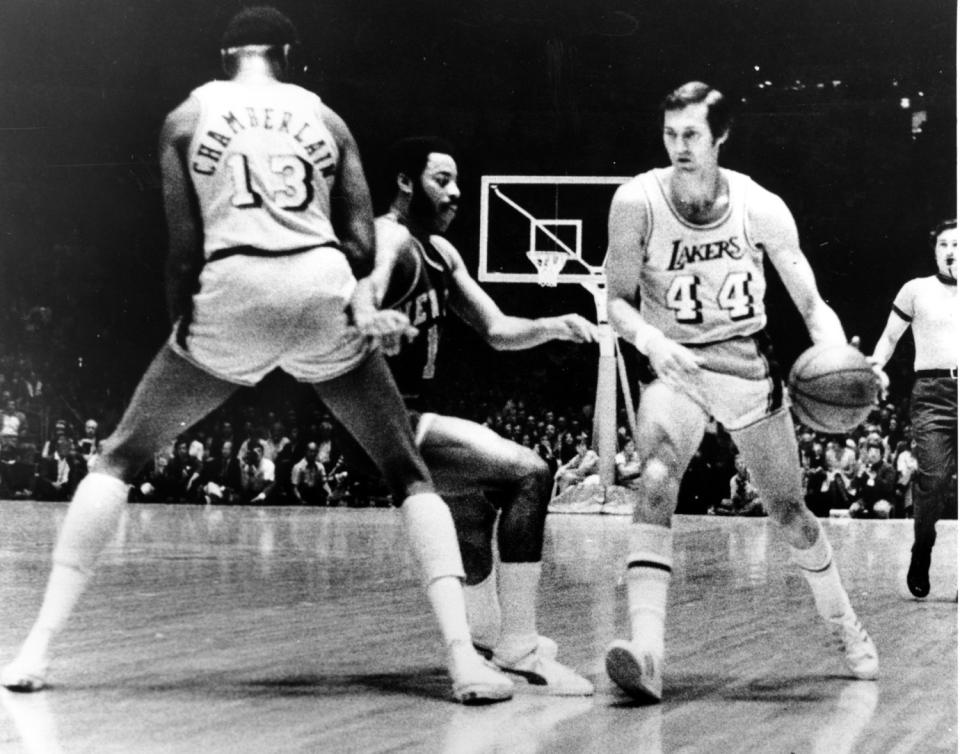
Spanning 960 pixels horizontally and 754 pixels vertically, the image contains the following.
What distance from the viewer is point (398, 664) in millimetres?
3729

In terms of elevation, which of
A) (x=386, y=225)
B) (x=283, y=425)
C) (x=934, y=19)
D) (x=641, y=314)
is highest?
(x=934, y=19)

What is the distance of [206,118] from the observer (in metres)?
3.49

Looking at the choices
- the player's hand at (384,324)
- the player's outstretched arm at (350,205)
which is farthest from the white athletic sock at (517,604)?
the player's outstretched arm at (350,205)

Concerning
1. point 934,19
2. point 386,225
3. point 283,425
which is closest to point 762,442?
point 386,225

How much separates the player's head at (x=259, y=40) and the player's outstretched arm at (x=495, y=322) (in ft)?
2.17

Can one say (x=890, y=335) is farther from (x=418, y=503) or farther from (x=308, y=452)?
(x=308, y=452)

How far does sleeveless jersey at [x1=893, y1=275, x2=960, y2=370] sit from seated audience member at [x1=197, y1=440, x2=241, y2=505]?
10.4 ft

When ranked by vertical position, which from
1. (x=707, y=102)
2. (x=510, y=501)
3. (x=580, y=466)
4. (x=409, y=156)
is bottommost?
(x=580, y=466)

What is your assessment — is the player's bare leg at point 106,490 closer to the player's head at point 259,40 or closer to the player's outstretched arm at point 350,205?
the player's outstretched arm at point 350,205

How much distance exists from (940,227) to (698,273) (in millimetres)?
1462

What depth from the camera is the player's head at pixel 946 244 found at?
4.66 m

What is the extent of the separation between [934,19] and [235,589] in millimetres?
3292

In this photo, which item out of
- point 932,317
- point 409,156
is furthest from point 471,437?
point 932,317

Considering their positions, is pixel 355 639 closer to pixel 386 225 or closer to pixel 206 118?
pixel 386 225
